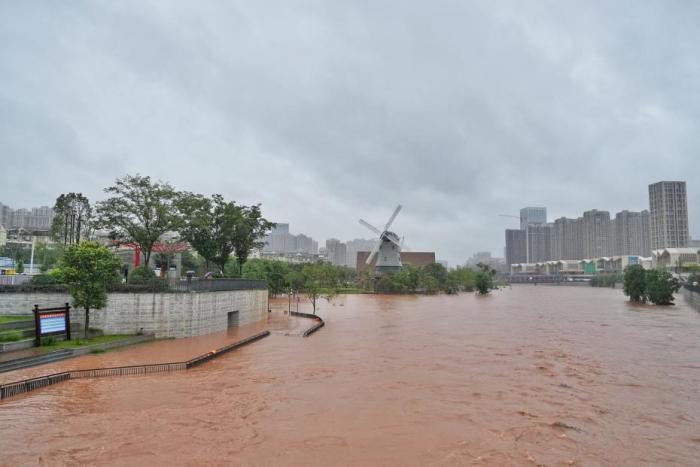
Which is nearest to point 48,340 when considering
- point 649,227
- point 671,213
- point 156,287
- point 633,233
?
point 156,287

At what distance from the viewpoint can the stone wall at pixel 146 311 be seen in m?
21.0

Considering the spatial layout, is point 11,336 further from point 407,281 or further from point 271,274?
point 407,281

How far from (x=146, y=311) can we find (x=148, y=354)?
3.57m

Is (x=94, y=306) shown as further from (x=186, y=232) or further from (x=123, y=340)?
(x=186, y=232)

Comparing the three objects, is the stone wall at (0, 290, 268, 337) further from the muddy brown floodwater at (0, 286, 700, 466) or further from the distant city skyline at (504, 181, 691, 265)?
the distant city skyline at (504, 181, 691, 265)

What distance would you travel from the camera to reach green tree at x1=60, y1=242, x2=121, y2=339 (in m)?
19.4

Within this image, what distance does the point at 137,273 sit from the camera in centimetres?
2881

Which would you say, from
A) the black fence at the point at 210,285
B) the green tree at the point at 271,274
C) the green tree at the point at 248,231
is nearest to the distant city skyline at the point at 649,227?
the green tree at the point at 271,274

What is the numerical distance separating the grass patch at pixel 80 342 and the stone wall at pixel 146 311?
0.70 meters

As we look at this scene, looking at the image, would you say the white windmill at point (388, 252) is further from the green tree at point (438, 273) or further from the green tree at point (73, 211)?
the green tree at point (73, 211)

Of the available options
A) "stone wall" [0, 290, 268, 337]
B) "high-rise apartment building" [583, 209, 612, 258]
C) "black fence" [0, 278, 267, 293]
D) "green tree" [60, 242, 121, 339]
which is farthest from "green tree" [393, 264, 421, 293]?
"high-rise apartment building" [583, 209, 612, 258]

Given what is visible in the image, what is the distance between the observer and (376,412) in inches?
500

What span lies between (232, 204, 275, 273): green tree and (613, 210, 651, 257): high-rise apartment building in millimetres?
190908

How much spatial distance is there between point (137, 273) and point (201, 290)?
7.03 metres
